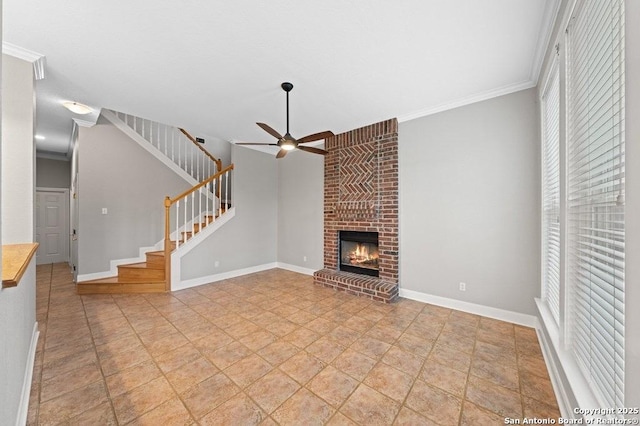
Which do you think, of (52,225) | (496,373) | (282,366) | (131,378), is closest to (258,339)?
(282,366)

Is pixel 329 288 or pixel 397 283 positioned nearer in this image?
pixel 397 283

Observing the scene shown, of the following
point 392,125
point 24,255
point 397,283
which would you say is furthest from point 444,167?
point 24,255

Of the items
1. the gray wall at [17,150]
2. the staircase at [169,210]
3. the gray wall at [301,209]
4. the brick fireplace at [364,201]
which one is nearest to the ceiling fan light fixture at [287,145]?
the brick fireplace at [364,201]

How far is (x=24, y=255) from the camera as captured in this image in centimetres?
183

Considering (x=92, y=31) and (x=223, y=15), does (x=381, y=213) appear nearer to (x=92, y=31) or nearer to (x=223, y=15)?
(x=223, y=15)

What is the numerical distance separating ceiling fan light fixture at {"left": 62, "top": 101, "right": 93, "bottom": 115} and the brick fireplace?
367 centimetres

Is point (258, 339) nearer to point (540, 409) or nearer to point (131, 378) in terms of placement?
point (131, 378)

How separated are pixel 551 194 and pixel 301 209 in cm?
405

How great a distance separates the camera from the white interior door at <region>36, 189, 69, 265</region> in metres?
6.37

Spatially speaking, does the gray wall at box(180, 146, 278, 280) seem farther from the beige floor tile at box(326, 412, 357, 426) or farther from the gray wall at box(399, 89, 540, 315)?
the beige floor tile at box(326, 412, 357, 426)

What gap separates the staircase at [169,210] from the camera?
4055 millimetres

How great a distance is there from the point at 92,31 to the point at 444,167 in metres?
4.03

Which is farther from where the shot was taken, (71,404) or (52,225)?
(52,225)

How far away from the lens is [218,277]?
15.8ft
